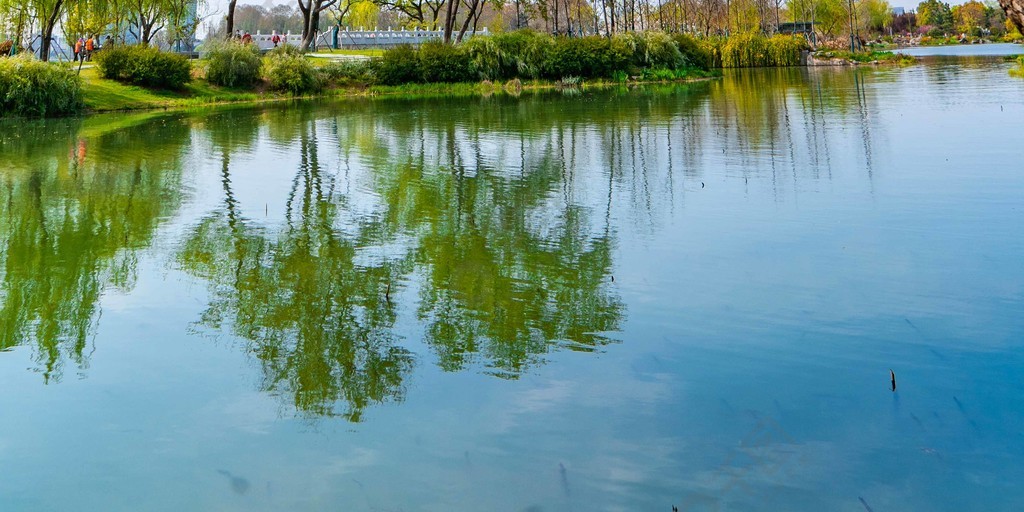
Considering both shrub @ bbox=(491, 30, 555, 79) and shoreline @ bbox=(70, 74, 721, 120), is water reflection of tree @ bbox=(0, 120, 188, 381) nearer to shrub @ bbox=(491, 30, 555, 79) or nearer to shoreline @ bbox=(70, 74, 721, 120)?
shoreline @ bbox=(70, 74, 721, 120)

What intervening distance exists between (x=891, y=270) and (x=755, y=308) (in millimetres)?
1945

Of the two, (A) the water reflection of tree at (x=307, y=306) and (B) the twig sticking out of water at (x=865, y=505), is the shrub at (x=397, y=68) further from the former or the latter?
(B) the twig sticking out of water at (x=865, y=505)

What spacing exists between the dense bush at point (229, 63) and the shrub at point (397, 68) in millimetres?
6628

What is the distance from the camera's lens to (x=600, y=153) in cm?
1958

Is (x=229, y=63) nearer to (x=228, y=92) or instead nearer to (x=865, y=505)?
(x=228, y=92)

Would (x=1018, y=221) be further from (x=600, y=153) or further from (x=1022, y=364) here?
(x=600, y=153)

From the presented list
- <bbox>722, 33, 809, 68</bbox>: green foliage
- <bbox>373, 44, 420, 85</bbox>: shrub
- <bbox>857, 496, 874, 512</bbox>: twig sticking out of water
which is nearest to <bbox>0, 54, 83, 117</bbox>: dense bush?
<bbox>373, 44, 420, 85</bbox>: shrub

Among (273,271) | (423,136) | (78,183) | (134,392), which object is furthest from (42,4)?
(134,392)

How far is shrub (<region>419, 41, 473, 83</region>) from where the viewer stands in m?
48.0

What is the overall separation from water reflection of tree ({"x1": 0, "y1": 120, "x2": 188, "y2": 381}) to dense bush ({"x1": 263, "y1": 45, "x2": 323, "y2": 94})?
20.6 m

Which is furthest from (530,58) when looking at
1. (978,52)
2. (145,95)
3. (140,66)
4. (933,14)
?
(933,14)

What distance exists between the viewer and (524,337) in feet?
26.6

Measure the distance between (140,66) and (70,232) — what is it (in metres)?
28.3

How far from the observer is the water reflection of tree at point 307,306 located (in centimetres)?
723
